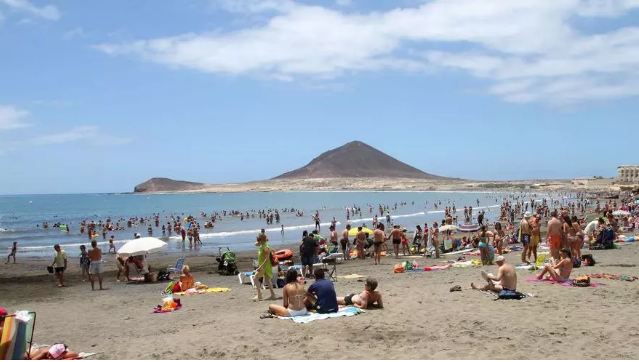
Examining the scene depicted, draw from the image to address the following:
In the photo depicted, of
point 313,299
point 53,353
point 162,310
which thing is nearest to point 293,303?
point 313,299

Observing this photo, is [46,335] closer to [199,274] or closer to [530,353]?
[530,353]

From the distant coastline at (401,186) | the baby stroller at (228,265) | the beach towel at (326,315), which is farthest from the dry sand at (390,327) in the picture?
the distant coastline at (401,186)

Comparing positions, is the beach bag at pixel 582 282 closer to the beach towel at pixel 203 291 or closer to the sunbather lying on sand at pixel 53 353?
the beach towel at pixel 203 291

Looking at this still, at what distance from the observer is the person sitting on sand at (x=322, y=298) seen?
8.84m

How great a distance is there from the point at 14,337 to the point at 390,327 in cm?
474

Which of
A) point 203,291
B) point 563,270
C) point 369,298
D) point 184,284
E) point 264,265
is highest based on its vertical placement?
point 264,265

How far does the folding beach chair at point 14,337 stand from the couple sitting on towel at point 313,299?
368cm

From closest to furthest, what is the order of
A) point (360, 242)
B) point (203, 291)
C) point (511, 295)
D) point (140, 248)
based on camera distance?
point (511, 295) → point (203, 291) → point (140, 248) → point (360, 242)

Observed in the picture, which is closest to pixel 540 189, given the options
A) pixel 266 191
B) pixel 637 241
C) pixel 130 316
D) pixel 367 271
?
pixel 266 191

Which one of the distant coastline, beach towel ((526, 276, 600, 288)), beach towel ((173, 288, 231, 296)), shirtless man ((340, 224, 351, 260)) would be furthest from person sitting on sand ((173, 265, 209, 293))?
the distant coastline

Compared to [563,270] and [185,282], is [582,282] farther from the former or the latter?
[185,282]

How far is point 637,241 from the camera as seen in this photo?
20.3 metres

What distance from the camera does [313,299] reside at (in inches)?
356

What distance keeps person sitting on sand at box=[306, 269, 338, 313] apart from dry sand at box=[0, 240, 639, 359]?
49 centimetres
